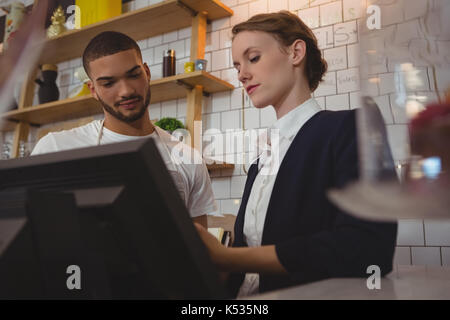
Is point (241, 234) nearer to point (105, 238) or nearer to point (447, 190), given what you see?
point (105, 238)

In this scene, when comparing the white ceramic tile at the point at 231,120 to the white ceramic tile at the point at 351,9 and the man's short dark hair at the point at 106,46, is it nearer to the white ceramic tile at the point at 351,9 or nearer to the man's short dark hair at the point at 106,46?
the white ceramic tile at the point at 351,9

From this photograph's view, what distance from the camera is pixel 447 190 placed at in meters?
0.47

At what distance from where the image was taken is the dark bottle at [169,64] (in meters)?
2.74

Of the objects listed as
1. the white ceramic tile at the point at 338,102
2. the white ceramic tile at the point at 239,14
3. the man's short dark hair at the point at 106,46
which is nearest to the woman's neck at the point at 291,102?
the man's short dark hair at the point at 106,46

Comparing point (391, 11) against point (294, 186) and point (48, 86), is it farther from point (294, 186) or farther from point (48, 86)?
point (48, 86)

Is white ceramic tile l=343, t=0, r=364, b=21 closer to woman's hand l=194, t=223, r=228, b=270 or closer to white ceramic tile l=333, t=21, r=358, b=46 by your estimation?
white ceramic tile l=333, t=21, r=358, b=46

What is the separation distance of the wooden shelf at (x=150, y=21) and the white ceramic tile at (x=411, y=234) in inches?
66.6

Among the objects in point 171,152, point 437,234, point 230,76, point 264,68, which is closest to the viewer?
point 264,68

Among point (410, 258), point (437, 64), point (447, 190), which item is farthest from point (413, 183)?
point (410, 258)

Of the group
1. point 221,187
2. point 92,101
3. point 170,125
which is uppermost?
point 92,101

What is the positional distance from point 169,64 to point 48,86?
1.20m

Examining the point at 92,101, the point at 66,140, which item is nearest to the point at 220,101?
the point at 92,101

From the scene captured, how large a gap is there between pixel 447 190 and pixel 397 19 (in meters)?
0.34

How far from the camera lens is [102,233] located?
643 mm
